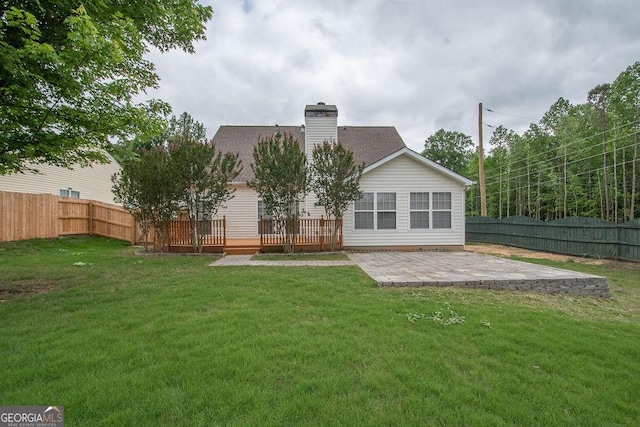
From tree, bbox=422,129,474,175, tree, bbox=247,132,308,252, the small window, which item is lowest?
the small window

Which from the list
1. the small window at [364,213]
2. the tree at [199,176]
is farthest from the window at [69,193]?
the small window at [364,213]

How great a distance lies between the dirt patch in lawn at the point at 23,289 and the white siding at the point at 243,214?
759 cm

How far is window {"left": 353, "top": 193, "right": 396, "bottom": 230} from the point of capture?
12.2 m

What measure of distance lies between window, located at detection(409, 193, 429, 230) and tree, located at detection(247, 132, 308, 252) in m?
4.89

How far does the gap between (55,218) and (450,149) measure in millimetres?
42711

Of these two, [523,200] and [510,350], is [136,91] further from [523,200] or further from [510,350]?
[523,200]

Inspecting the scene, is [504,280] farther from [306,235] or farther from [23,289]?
[23,289]

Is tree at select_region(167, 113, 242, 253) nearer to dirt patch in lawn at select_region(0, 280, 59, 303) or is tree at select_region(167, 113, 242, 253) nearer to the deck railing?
the deck railing

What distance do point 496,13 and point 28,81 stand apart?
533 inches

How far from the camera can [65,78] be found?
4574mm

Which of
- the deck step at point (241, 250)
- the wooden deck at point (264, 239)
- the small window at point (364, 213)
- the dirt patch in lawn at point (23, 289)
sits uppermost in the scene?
the small window at point (364, 213)

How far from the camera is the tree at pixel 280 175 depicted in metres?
9.66

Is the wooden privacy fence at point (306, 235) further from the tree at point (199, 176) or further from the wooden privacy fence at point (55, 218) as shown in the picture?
the wooden privacy fence at point (55, 218)

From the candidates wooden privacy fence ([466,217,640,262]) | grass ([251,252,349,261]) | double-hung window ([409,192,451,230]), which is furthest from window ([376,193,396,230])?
wooden privacy fence ([466,217,640,262])
